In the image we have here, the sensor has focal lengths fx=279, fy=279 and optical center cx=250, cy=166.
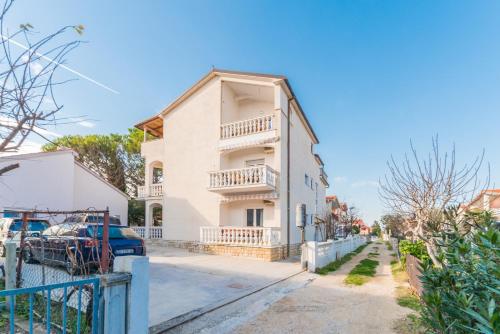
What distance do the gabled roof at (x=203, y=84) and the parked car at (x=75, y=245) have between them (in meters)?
10.8

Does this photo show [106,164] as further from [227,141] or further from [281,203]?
[281,203]

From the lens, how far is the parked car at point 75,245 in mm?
5336

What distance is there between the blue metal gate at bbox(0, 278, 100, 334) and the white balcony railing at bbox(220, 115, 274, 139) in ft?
40.1

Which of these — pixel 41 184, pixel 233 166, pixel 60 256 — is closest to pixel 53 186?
pixel 41 184

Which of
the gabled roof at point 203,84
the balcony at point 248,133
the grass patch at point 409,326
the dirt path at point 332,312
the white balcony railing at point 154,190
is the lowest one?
the dirt path at point 332,312

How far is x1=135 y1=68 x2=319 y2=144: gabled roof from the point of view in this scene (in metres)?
15.8

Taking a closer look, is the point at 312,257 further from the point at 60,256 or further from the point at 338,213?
the point at 338,213

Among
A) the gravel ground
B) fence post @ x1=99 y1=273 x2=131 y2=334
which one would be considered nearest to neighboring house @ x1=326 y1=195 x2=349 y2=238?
the gravel ground

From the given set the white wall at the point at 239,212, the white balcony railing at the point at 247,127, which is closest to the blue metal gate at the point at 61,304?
the white wall at the point at 239,212

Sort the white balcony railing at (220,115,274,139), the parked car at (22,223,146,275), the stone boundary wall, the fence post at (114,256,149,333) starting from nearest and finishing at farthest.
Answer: the fence post at (114,256,149,333)
the parked car at (22,223,146,275)
the stone boundary wall
the white balcony railing at (220,115,274,139)

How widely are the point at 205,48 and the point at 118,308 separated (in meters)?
12.7

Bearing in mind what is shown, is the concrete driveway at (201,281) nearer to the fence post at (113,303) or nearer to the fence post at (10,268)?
the fence post at (113,303)

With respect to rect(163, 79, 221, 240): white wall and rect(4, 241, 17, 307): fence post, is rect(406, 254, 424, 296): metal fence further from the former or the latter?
rect(163, 79, 221, 240): white wall

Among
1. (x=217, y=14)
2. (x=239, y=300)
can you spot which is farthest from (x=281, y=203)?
(x=217, y=14)
